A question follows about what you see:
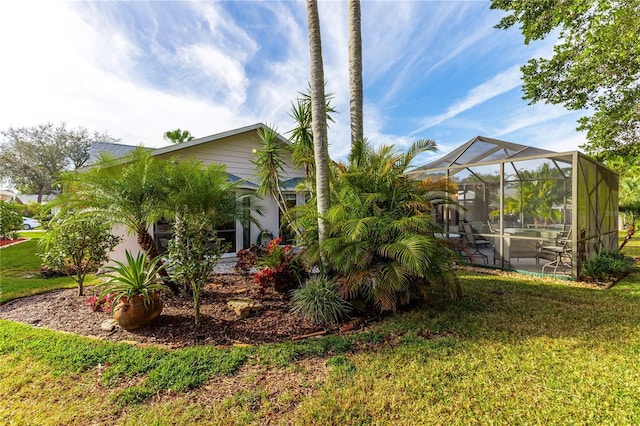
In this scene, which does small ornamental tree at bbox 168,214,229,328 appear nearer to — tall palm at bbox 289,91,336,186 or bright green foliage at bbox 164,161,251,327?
bright green foliage at bbox 164,161,251,327

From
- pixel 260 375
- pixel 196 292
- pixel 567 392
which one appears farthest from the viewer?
pixel 196 292

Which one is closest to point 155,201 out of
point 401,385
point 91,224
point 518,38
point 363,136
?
point 91,224

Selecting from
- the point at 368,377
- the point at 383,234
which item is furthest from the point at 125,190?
the point at 368,377

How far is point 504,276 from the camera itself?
24.6 feet

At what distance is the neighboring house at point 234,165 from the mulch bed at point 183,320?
3023 millimetres

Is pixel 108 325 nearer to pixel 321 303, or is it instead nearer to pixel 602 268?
pixel 321 303

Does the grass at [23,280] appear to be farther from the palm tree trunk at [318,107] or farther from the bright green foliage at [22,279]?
the palm tree trunk at [318,107]

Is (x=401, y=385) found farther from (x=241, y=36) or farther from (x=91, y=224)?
(x=241, y=36)

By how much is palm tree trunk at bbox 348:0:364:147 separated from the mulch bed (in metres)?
3.77

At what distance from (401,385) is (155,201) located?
5.05m

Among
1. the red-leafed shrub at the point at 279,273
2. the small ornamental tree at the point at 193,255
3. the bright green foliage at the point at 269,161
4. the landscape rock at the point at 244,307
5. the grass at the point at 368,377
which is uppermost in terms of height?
the bright green foliage at the point at 269,161

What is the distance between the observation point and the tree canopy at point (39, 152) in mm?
26562

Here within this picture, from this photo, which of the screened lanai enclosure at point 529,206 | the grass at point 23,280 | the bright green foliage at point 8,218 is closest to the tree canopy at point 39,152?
the grass at point 23,280

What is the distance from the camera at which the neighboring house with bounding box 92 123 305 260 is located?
8852mm
